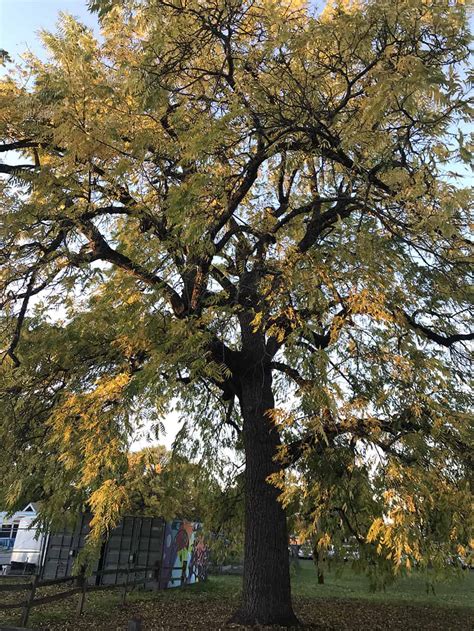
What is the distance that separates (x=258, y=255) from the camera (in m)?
8.06

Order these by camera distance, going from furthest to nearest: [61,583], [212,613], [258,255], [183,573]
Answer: [183,573]
[61,583]
[212,613]
[258,255]

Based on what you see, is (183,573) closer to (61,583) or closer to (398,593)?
(61,583)

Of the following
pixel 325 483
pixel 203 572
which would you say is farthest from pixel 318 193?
pixel 203 572

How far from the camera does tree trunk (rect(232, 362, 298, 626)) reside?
7.82 meters

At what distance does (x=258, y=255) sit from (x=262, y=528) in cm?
454

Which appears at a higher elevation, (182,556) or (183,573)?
(182,556)

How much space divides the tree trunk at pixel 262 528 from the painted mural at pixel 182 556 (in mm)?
7909

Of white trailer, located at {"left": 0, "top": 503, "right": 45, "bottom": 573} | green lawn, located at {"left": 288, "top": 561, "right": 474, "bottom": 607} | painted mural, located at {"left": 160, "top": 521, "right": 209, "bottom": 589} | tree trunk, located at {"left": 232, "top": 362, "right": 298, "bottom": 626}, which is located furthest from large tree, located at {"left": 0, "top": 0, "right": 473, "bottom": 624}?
white trailer, located at {"left": 0, "top": 503, "right": 45, "bottom": 573}

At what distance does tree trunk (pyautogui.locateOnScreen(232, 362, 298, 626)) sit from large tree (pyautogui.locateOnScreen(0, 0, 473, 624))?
4cm

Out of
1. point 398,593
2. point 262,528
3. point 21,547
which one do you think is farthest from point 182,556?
point 262,528

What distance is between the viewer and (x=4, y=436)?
8.59 m

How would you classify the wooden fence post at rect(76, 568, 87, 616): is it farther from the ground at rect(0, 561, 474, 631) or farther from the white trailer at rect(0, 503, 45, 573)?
the white trailer at rect(0, 503, 45, 573)

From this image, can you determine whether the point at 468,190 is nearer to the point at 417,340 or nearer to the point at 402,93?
the point at 402,93

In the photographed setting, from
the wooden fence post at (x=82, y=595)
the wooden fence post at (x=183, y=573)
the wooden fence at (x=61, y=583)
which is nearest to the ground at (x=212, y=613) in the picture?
the wooden fence post at (x=82, y=595)
